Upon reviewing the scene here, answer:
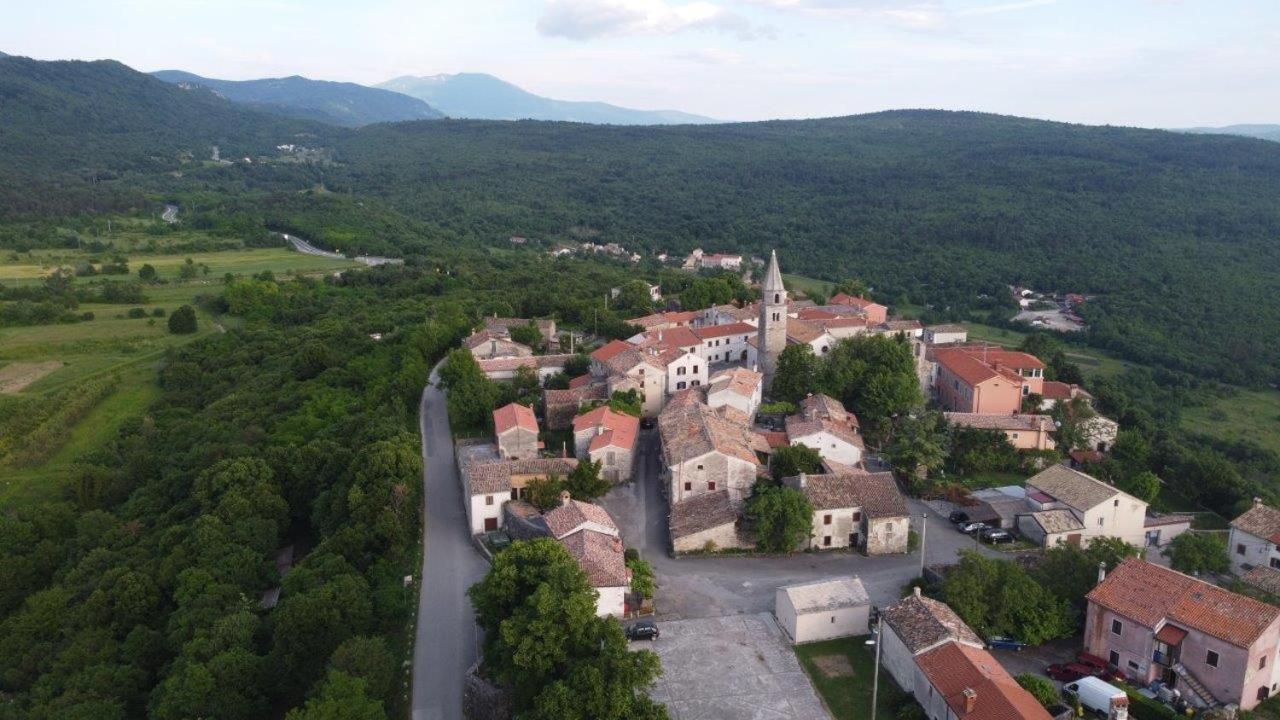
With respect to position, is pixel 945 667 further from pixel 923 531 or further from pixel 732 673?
pixel 923 531

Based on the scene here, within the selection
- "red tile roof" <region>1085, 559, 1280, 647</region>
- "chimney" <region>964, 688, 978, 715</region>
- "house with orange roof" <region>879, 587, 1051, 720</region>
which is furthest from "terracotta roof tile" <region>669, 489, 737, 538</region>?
"red tile roof" <region>1085, 559, 1280, 647</region>

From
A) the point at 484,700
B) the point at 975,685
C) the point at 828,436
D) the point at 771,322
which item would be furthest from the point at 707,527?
the point at 771,322

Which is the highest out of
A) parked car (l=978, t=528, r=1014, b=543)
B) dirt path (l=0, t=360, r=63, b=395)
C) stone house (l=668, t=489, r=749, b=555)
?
stone house (l=668, t=489, r=749, b=555)

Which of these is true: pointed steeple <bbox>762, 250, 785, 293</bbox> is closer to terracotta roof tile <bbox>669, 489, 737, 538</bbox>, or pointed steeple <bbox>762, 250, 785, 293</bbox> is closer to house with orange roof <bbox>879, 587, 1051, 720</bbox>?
terracotta roof tile <bbox>669, 489, 737, 538</bbox>

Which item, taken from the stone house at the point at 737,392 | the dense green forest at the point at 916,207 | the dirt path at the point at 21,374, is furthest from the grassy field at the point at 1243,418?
the dirt path at the point at 21,374

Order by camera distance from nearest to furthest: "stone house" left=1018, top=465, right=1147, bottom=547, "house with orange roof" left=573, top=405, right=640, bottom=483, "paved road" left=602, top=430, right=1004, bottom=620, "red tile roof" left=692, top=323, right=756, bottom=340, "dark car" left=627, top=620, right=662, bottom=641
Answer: "dark car" left=627, top=620, right=662, bottom=641 → "paved road" left=602, top=430, right=1004, bottom=620 → "stone house" left=1018, top=465, right=1147, bottom=547 → "house with orange roof" left=573, top=405, right=640, bottom=483 → "red tile roof" left=692, top=323, right=756, bottom=340

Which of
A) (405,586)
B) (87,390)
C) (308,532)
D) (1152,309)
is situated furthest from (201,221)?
(1152,309)

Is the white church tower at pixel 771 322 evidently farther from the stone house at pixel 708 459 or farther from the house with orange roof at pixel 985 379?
the stone house at pixel 708 459

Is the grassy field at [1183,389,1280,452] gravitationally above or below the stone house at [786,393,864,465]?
below
